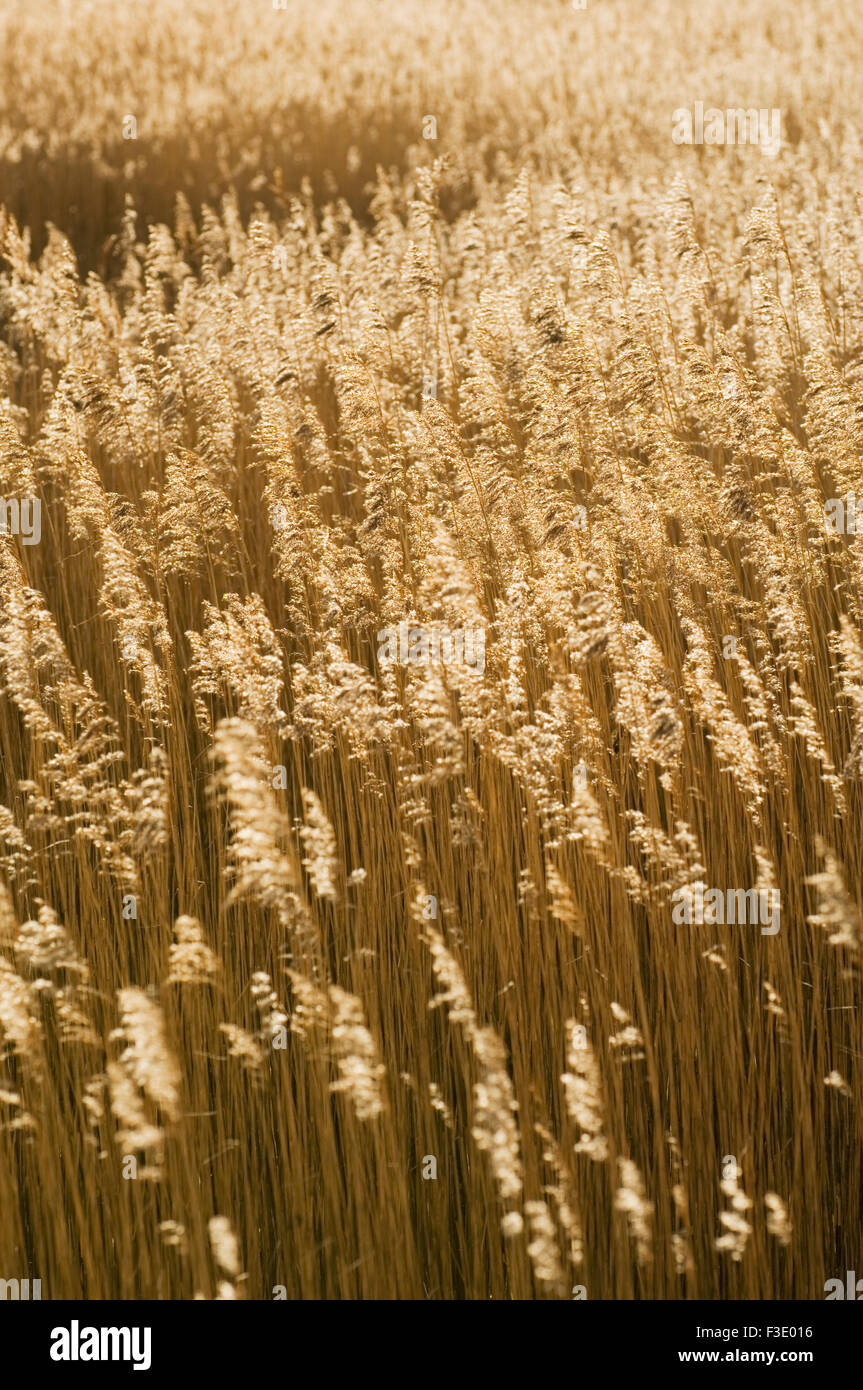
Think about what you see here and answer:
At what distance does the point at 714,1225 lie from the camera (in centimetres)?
206

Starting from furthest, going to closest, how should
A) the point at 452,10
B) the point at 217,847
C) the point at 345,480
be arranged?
the point at 452,10
the point at 345,480
the point at 217,847

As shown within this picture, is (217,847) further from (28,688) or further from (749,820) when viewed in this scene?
(749,820)

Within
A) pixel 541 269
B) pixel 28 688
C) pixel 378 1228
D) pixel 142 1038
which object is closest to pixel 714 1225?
pixel 378 1228

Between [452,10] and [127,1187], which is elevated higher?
[452,10]

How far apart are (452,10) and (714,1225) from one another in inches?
558
